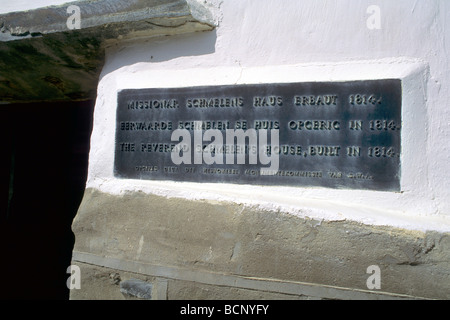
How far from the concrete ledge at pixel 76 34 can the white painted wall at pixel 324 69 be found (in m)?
0.14

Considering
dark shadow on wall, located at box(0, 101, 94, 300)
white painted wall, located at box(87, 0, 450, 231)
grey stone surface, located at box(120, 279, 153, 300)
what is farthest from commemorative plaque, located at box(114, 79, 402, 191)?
dark shadow on wall, located at box(0, 101, 94, 300)

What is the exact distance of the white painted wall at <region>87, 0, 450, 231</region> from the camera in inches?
74.8

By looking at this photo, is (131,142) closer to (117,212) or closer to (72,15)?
(117,212)

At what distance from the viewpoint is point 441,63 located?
194cm

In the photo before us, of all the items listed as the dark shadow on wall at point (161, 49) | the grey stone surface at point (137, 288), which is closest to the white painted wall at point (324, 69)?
the dark shadow on wall at point (161, 49)

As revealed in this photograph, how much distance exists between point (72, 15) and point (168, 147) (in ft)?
3.87

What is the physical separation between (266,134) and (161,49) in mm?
992

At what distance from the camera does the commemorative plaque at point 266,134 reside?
6.49 ft

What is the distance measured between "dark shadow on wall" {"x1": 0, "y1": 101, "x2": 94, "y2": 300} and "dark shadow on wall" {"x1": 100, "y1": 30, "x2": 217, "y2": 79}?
51.8 inches

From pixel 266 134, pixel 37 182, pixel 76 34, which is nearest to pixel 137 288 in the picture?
pixel 266 134

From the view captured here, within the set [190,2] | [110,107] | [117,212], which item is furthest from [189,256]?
[190,2]

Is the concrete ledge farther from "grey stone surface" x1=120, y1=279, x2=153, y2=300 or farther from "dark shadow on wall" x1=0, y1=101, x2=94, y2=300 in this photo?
"grey stone surface" x1=120, y1=279, x2=153, y2=300

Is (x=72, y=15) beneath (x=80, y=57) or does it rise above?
above

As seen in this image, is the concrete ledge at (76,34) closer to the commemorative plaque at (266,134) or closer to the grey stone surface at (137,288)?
the commemorative plaque at (266,134)
